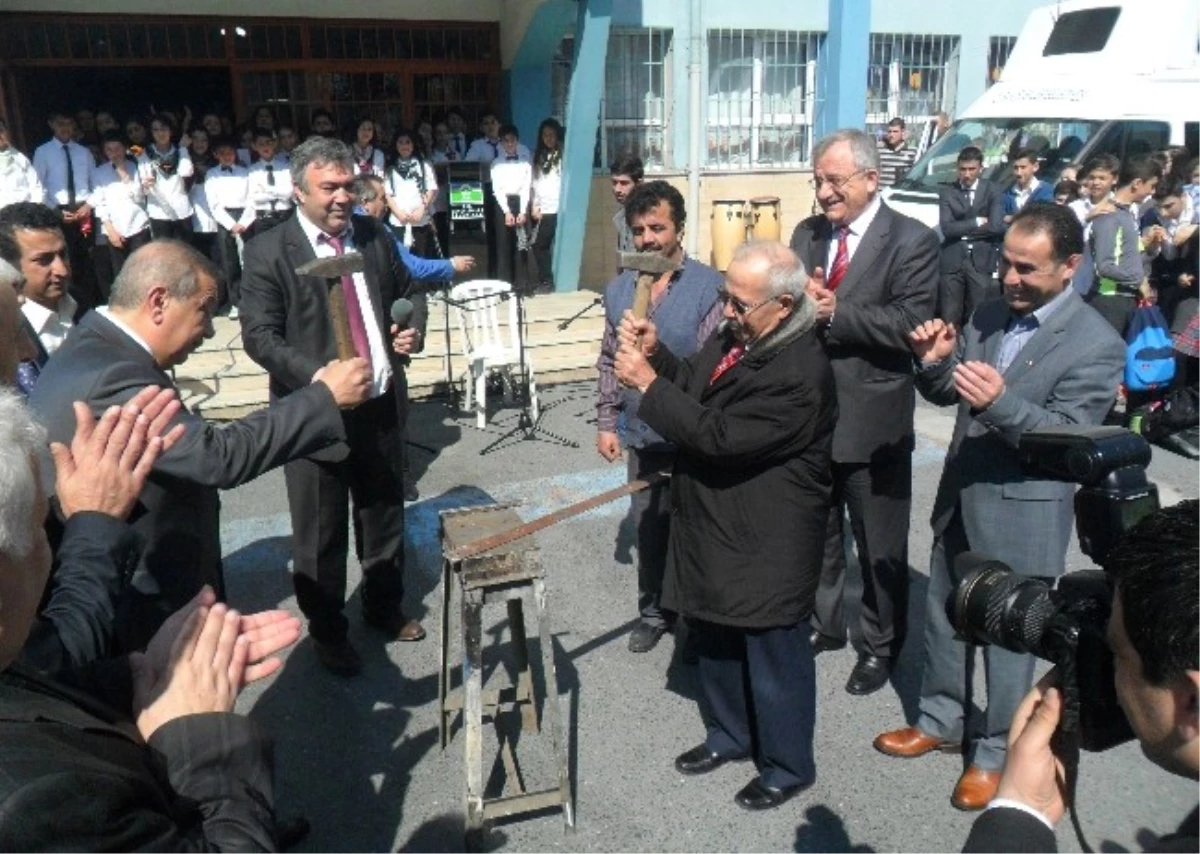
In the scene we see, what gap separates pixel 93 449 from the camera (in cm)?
214

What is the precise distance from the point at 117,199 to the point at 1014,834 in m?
9.03

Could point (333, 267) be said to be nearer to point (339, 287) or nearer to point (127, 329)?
point (339, 287)

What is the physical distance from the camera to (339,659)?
4020 millimetres

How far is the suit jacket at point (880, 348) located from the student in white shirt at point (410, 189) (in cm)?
660

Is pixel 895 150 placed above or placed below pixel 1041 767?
above

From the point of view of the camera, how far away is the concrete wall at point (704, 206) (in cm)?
1137

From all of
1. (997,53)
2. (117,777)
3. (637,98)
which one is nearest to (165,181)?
(637,98)

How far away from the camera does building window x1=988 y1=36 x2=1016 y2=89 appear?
13609 mm

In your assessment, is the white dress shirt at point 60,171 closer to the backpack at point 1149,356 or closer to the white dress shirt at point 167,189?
the white dress shirt at point 167,189

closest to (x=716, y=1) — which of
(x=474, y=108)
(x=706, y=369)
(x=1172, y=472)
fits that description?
(x=474, y=108)

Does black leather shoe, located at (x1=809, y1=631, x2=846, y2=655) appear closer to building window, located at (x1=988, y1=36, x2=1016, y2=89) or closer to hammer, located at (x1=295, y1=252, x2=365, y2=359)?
hammer, located at (x1=295, y1=252, x2=365, y2=359)

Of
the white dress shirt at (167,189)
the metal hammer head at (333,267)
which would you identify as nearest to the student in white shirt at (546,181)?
the white dress shirt at (167,189)

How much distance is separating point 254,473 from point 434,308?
6.96 meters

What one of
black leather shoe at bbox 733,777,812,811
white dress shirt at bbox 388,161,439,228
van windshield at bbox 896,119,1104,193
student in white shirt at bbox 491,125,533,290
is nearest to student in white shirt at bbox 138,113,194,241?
white dress shirt at bbox 388,161,439,228
